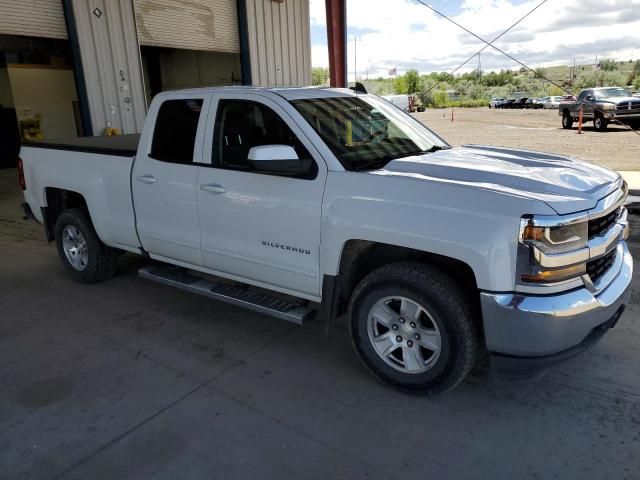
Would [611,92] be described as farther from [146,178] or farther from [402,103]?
[146,178]

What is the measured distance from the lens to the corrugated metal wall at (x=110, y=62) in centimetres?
897

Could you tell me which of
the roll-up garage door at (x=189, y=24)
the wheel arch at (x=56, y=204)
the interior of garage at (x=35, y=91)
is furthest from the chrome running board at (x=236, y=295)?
the interior of garage at (x=35, y=91)

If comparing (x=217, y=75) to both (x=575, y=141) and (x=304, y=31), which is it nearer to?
(x=304, y=31)

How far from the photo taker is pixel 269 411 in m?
3.26

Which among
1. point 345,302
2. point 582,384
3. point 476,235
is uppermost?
point 476,235

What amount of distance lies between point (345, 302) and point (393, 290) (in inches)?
21.4

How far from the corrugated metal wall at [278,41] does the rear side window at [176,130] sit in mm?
7964

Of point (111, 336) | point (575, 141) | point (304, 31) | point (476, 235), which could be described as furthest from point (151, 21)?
point (575, 141)

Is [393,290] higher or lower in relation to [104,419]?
higher

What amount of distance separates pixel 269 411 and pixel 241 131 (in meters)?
2.12

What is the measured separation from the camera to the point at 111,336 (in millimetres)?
4352

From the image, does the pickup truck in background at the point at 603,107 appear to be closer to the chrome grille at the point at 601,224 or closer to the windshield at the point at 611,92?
the windshield at the point at 611,92

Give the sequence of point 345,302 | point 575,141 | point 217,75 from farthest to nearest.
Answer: point 575,141, point 217,75, point 345,302

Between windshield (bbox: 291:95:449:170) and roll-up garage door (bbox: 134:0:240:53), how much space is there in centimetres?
721
